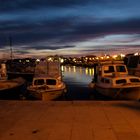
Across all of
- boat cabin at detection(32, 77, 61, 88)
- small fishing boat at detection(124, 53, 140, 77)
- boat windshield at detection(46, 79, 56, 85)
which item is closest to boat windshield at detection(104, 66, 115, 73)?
boat cabin at detection(32, 77, 61, 88)

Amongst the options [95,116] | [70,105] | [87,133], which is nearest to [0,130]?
[87,133]

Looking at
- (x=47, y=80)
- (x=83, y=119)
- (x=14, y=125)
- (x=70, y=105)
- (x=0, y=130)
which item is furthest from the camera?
(x=47, y=80)

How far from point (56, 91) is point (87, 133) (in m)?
17.4

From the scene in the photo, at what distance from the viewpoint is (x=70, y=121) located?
12703 mm

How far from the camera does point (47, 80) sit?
96.5 ft

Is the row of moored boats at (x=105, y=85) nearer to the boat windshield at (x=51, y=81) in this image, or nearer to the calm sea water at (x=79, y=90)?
the boat windshield at (x=51, y=81)

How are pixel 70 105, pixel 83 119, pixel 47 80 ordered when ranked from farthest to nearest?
pixel 47 80 → pixel 70 105 → pixel 83 119

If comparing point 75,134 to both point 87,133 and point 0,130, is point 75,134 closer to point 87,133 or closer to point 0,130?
point 87,133

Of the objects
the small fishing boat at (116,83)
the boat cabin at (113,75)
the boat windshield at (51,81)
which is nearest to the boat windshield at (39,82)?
the boat windshield at (51,81)

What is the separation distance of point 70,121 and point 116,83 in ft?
50.0

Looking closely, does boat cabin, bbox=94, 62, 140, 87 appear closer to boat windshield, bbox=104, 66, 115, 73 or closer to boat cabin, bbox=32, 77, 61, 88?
boat windshield, bbox=104, 66, 115, 73

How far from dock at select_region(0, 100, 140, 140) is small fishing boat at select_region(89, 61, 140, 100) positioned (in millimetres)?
9424

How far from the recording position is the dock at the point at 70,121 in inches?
414

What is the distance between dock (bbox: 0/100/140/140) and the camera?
10.5 meters
